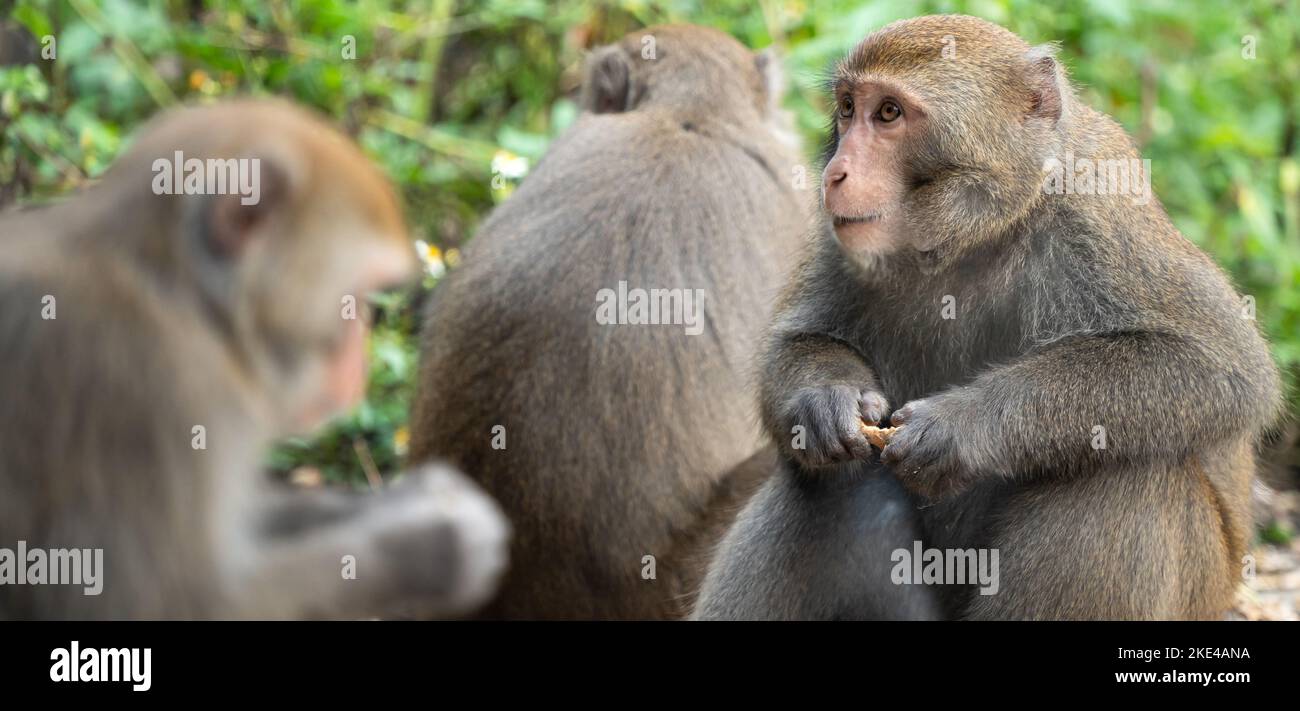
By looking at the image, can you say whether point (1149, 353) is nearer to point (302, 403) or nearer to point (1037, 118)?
point (1037, 118)

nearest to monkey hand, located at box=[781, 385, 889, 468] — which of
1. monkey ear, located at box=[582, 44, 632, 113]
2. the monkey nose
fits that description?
the monkey nose

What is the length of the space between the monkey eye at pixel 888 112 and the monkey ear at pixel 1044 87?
0.49m

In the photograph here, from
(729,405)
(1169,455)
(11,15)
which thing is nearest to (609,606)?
(729,405)

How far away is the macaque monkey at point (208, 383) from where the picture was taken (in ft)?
11.3

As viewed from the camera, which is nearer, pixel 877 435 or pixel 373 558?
pixel 373 558

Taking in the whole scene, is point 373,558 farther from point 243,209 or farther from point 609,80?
point 609,80

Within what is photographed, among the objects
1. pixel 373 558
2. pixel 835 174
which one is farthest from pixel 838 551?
pixel 373 558

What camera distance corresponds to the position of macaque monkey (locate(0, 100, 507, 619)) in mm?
3436

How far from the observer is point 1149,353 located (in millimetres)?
4824

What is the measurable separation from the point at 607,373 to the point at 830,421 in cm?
156

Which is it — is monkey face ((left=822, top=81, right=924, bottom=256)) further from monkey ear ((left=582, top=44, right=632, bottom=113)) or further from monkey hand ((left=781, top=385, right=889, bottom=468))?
monkey ear ((left=582, top=44, right=632, bottom=113))

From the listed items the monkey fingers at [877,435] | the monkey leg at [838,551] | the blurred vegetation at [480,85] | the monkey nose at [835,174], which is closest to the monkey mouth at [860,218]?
the monkey nose at [835,174]

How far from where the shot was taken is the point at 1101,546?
4.69 m
